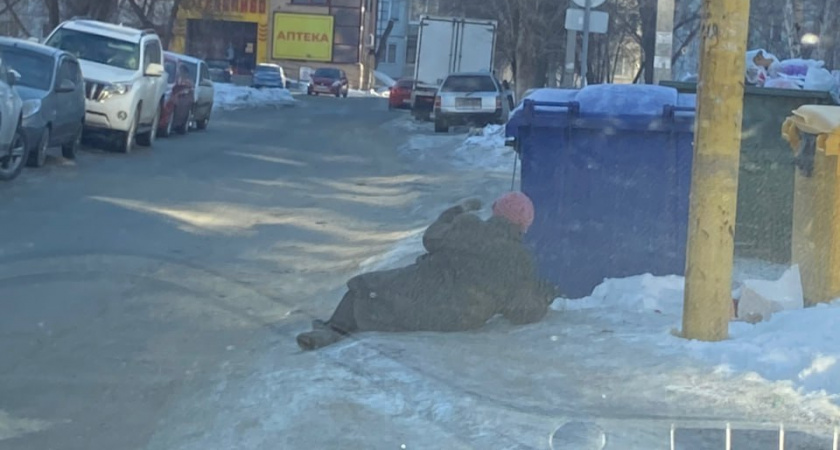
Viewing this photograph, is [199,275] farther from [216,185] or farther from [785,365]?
[216,185]

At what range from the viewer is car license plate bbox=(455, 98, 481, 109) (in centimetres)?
3262

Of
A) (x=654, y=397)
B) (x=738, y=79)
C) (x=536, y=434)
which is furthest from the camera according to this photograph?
(x=738, y=79)

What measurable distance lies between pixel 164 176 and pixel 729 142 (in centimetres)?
1209

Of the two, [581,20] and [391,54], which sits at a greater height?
[581,20]

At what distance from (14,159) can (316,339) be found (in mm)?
9368

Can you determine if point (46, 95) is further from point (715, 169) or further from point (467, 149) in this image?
point (715, 169)

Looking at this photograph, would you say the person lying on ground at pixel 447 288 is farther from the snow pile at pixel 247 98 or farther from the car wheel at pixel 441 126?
the snow pile at pixel 247 98

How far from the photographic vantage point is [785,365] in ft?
20.3

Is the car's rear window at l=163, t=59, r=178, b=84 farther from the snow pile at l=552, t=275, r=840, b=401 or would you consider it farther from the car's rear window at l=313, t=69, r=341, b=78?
the car's rear window at l=313, t=69, r=341, b=78

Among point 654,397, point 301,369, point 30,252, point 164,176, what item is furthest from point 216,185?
point 654,397

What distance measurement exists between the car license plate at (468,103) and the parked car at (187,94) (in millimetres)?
6572

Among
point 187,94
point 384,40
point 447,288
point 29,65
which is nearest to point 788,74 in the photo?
point 447,288

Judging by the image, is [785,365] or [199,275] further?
[199,275]

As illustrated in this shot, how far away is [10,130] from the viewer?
1477 cm
